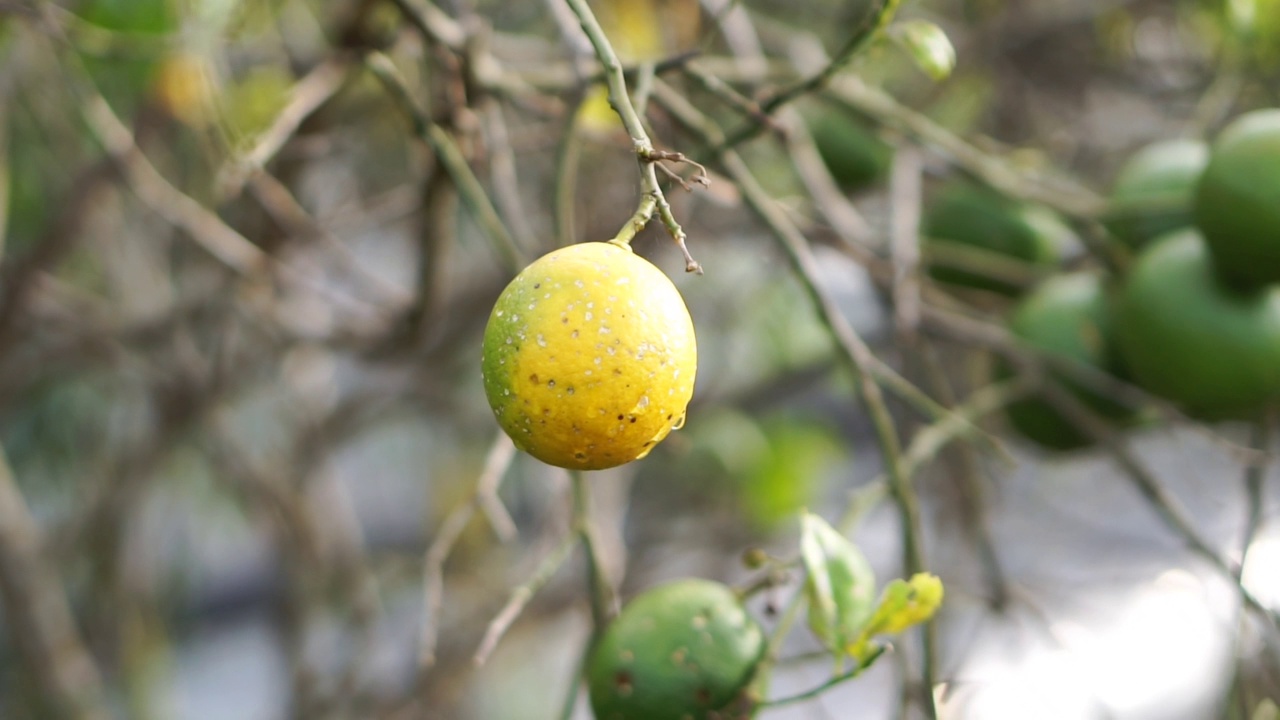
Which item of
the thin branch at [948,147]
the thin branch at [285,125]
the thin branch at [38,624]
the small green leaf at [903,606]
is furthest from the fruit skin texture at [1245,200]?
the thin branch at [38,624]

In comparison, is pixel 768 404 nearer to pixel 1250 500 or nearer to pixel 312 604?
pixel 312 604

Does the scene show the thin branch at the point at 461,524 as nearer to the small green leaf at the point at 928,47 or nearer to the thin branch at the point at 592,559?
the thin branch at the point at 592,559

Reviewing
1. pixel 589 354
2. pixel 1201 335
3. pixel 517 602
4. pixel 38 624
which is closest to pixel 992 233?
pixel 1201 335

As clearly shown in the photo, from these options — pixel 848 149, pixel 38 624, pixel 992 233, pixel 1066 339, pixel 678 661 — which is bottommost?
pixel 38 624

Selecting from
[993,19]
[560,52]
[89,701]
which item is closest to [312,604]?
[89,701]

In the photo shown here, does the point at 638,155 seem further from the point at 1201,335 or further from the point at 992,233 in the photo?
the point at 992,233

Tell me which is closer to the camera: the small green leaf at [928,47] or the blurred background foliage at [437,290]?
the small green leaf at [928,47]
